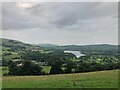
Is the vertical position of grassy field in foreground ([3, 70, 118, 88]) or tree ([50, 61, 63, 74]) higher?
grassy field in foreground ([3, 70, 118, 88])

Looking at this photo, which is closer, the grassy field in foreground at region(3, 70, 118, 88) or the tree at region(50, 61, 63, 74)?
the grassy field in foreground at region(3, 70, 118, 88)

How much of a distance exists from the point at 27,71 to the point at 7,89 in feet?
72.2

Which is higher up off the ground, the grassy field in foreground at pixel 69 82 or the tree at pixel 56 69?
the grassy field in foreground at pixel 69 82

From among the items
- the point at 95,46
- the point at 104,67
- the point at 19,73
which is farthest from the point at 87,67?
the point at 95,46

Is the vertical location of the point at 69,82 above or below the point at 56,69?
above

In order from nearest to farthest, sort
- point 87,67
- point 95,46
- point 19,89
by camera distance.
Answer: point 19,89, point 87,67, point 95,46

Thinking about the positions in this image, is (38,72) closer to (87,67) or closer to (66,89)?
(87,67)

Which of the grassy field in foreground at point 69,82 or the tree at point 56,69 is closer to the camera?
the grassy field in foreground at point 69,82

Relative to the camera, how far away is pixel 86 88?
853 inches

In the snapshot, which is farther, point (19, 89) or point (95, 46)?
point (95, 46)

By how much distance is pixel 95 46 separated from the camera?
160 m

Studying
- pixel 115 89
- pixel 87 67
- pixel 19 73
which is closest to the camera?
pixel 115 89

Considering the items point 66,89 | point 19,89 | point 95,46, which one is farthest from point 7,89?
point 95,46

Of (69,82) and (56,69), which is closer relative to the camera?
(69,82)
